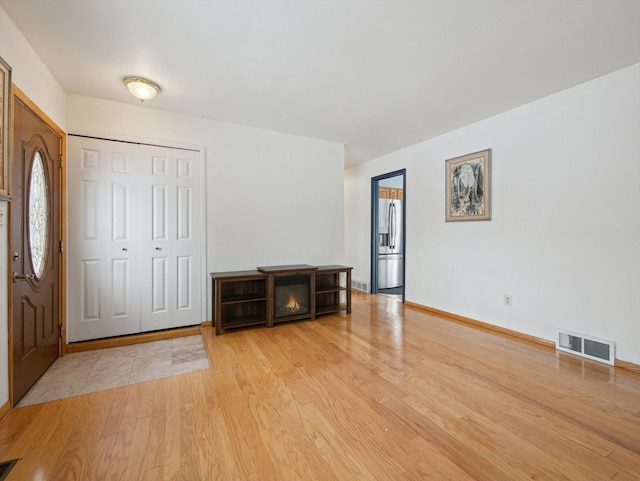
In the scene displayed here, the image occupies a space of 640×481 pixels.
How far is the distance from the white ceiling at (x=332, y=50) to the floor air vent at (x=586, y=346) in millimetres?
2396

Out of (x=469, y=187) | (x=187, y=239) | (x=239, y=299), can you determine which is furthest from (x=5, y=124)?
(x=469, y=187)

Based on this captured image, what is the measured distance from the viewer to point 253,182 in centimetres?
384

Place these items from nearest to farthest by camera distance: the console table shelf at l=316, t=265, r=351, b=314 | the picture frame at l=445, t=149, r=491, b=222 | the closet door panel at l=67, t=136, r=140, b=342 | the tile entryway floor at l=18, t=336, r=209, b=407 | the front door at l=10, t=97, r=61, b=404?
the front door at l=10, t=97, r=61, b=404
the tile entryway floor at l=18, t=336, r=209, b=407
the closet door panel at l=67, t=136, r=140, b=342
the picture frame at l=445, t=149, r=491, b=222
the console table shelf at l=316, t=265, r=351, b=314

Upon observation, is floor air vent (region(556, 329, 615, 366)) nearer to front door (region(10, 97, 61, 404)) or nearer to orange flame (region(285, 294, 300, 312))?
orange flame (region(285, 294, 300, 312))

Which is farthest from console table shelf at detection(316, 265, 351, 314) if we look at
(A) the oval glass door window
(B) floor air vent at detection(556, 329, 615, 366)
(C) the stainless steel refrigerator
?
(A) the oval glass door window

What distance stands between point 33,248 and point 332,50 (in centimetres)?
282

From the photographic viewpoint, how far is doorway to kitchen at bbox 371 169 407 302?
5.49 m

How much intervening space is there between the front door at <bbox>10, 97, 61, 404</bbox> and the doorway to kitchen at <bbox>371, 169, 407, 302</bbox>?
14.7ft

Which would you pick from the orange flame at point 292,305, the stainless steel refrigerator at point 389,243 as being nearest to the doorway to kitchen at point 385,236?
the stainless steel refrigerator at point 389,243

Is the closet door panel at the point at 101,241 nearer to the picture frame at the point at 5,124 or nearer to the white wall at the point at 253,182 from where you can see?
the white wall at the point at 253,182

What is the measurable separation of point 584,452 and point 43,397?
3.43m

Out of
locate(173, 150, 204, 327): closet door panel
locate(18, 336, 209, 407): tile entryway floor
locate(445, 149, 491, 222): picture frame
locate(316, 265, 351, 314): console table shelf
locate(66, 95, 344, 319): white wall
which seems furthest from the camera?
locate(316, 265, 351, 314): console table shelf

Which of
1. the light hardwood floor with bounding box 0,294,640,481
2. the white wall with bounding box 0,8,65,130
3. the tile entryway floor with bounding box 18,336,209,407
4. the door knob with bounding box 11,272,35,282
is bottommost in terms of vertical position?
the tile entryway floor with bounding box 18,336,209,407

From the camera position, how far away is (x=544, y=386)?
218 centimetres
